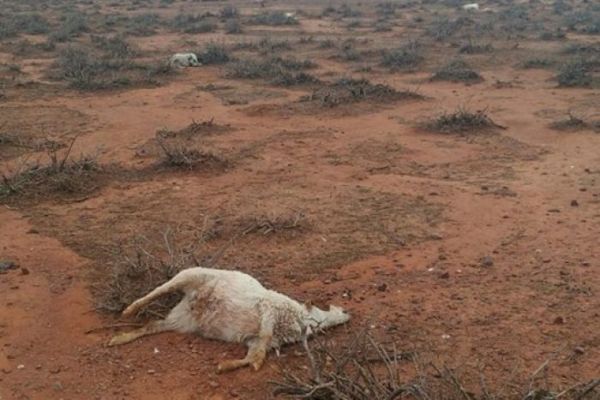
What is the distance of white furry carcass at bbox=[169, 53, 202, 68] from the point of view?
15555mm

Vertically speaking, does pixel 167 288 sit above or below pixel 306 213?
above

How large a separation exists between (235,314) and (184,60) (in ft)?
40.7

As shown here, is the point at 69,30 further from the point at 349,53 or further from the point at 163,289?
the point at 163,289

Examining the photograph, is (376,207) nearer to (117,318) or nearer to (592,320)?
(592,320)

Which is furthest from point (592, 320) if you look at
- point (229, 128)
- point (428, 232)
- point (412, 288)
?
point (229, 128)

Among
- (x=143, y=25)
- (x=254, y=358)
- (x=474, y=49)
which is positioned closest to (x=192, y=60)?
(x=474, y=49)

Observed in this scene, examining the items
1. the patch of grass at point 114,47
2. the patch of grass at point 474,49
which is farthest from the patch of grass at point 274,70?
the patch of grass at point 474,49

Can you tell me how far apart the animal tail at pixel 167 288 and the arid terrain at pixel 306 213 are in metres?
0.11

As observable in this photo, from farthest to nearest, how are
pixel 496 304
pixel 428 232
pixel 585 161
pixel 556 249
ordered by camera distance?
pixel 585 161, pixel 428 232, pixel 556 249, pixel 496 304

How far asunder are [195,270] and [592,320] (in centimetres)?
260

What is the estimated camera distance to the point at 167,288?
434 cm

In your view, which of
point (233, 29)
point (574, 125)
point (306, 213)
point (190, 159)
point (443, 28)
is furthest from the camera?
point (233, 29)

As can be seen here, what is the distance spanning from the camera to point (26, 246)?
18.9 feet

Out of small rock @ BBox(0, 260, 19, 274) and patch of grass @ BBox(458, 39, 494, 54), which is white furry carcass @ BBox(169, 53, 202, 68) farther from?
small rock @ BBox(0, 260, 19, 274)
